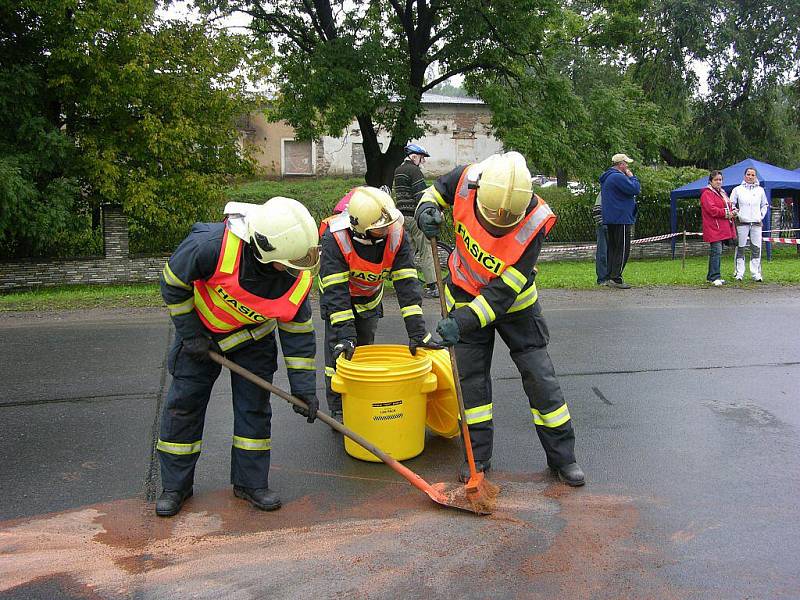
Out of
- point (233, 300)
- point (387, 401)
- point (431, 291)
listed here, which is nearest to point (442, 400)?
point (387, 401)

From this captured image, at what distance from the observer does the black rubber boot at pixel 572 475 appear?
161 inches

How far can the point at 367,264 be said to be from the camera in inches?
191

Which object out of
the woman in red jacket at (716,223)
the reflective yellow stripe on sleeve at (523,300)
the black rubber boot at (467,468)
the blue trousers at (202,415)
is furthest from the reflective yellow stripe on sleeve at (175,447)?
the woman in red jacket at (716,223)

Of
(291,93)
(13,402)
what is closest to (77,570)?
(13,402)

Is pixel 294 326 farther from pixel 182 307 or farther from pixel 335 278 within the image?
pixel 335 278

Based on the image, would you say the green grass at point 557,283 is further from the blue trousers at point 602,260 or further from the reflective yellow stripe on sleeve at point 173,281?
the reflective yellow stripe on sleeve at point 173,281

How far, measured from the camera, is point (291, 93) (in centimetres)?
1506

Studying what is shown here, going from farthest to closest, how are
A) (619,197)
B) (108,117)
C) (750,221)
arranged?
(108,117) → (750,221) → (619,197)

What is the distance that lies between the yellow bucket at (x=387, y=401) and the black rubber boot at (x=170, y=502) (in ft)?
3.42

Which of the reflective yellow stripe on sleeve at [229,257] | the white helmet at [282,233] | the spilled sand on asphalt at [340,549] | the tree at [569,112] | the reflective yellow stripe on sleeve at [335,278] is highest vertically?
the tree at [569,112]

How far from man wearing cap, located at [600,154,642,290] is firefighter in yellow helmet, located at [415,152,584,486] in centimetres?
727

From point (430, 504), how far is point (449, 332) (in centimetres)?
92

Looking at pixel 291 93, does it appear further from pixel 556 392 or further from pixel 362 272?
pixel 556 392

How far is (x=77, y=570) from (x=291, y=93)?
42.9 feet
